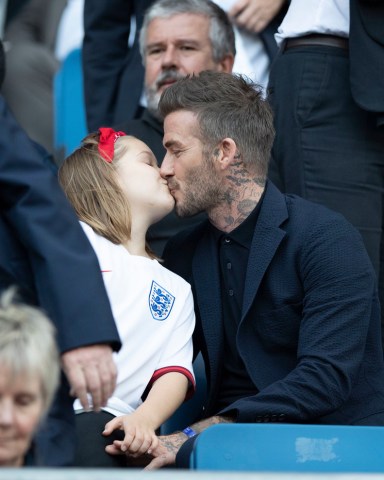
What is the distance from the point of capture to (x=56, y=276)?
8.14 ft

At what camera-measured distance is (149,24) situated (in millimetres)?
4855

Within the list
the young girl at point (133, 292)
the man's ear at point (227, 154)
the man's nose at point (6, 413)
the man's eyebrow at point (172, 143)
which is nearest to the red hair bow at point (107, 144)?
the young girl at point (133, 292)

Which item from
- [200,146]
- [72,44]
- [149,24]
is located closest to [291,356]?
[200,146]

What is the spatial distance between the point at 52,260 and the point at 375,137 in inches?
74.3

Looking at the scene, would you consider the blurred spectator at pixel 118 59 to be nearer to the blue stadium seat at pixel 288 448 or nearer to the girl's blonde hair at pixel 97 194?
the girl's blonde hair at pixel 97 194

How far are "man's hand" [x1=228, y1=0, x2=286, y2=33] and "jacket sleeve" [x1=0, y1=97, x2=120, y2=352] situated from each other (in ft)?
7.53

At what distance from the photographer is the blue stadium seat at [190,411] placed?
12.1ft

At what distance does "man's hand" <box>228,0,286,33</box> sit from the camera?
4652mm

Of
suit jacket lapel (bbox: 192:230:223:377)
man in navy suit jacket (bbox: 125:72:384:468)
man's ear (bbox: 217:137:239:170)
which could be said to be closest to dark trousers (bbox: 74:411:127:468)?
man in navy suit jacket (bbox: 125:72:384:468)

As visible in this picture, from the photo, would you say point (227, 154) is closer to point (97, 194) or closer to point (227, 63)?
point (97, 194)

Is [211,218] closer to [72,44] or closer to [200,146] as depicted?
[200,146]

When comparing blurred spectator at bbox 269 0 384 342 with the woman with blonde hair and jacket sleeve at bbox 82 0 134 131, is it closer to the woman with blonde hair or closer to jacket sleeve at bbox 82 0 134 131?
jacket sleeve at bbox 82 0 134 131

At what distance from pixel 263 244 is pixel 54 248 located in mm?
1130

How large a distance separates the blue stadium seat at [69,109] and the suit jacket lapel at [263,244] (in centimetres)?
251
